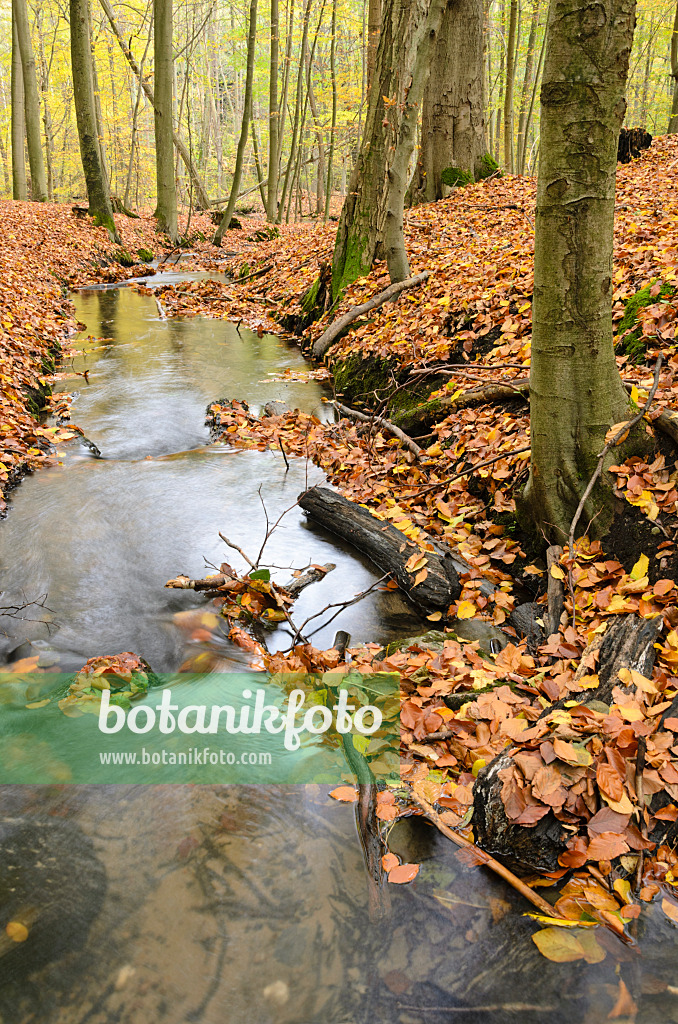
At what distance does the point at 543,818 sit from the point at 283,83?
86.6 feet

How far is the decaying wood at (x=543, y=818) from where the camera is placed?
2.41 m

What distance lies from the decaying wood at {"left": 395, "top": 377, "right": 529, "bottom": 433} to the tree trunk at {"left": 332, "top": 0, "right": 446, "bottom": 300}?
3080 mm

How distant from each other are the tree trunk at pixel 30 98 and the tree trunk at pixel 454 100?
1412cm

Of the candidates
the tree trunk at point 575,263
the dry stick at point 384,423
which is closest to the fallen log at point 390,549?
the tree trunk at point 575,263

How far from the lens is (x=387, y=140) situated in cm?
877

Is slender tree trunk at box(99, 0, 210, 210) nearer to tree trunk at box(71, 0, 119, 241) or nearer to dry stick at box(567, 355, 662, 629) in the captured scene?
tree trunk at box(71, 0, 119, 241)

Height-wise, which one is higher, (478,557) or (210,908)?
(478,557)

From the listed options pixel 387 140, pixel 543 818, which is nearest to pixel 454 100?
pixel 387 140

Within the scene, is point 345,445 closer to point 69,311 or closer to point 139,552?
point 139,552

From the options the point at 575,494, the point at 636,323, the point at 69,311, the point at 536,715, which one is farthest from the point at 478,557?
the point at 69,311

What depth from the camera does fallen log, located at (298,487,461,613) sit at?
4219 millimetres

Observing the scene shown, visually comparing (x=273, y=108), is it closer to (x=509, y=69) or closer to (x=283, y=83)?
(x=283, y=83)

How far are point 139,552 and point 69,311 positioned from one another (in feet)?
32.2

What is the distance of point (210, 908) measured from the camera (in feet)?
7.72
